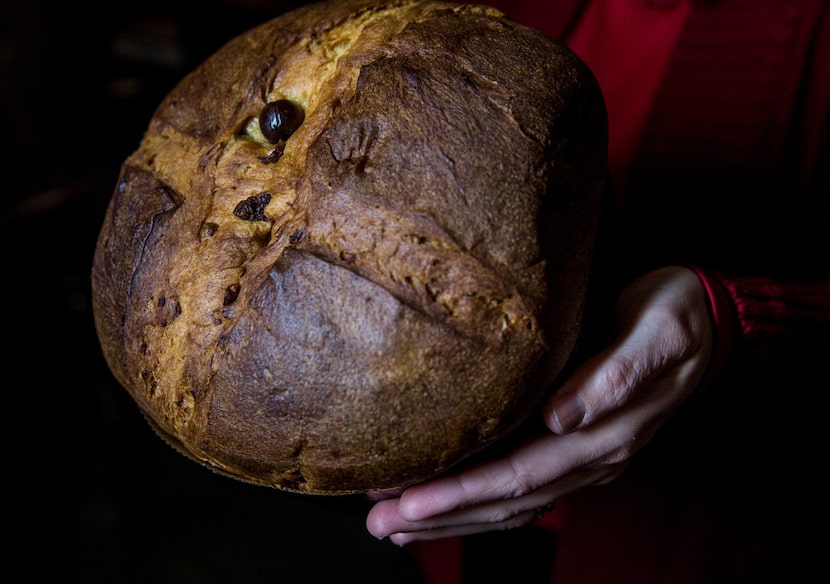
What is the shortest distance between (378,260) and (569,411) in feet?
1.15

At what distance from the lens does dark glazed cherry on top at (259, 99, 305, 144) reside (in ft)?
3.16

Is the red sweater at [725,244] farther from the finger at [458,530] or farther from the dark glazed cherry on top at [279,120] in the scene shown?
the dark glazed cherry on top at [279,120]

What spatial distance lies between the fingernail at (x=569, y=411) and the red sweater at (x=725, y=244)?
36cm

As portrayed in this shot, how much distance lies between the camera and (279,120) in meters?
0.96

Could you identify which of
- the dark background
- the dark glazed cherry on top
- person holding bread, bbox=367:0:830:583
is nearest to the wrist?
person holding bread, bbox=367:0:830:583

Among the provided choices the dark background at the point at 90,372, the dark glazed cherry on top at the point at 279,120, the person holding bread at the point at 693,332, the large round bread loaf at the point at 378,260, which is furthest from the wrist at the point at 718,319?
the dark background at the point at 90,372

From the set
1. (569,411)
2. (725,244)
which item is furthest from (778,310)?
(569,411)

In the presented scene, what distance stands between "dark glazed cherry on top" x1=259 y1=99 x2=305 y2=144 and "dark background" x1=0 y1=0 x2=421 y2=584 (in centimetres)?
138

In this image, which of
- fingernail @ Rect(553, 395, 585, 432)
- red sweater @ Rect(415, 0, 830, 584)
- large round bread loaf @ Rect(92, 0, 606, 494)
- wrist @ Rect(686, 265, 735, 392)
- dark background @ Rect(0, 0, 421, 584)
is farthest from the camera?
dark background @ Rect(0, 0, 421, 584)

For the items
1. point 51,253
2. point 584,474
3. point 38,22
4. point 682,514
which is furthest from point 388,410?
point 38,22

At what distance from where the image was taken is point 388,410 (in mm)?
805

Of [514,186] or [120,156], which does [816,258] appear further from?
[120,156]

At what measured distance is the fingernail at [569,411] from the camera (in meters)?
0.91

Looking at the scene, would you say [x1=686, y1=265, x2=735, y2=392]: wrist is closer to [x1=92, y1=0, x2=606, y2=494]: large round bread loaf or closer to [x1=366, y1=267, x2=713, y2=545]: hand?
[x1=366, y1=267, x2=713, y2=545]: hand
